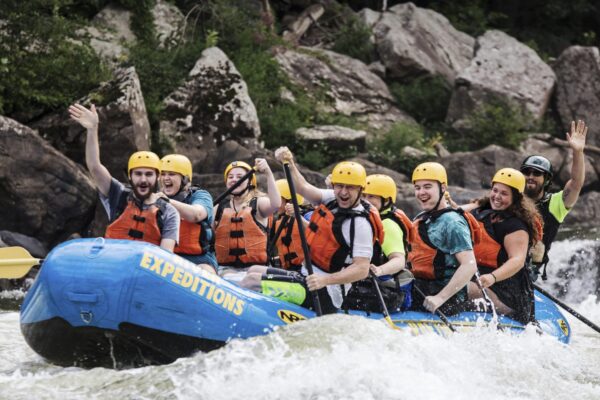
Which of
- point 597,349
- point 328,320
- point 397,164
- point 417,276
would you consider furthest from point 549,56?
point 328,320

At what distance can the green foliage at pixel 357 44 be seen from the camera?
21391 mm

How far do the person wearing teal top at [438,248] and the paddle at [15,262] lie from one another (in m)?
2.77

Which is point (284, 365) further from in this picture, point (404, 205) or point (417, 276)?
point (404, 205)

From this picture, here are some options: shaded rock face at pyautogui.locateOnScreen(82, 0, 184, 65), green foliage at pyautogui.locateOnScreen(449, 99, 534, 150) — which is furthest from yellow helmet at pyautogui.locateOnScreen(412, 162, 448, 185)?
green foliage at pyautogui.locateOnScreen(449, 99, 534, 150)

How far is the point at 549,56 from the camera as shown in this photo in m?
24.0

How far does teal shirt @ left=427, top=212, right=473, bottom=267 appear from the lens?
662 cm

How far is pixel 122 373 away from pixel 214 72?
11.1m

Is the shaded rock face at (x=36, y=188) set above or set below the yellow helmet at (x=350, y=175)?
below

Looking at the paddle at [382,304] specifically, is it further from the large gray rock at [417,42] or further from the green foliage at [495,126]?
the large gray rock at [417,42]

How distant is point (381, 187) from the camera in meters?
6.84

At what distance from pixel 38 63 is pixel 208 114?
3.03 m

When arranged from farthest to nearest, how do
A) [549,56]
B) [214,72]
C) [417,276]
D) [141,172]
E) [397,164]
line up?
[549,56]
[397,164]
[214,72]
[417,276]
[141,172]

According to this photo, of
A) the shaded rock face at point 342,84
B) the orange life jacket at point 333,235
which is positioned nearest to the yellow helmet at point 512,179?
the orange life jacket at point 333,235

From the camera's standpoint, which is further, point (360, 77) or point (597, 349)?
point (360, 77)
